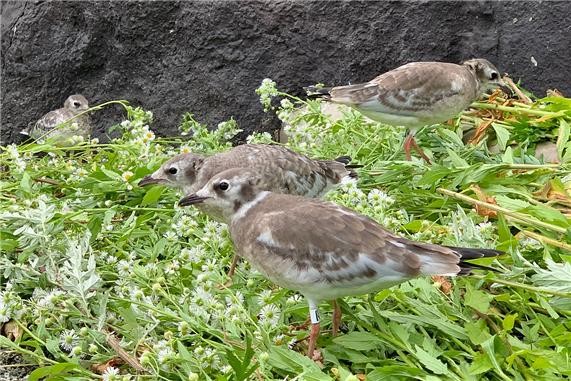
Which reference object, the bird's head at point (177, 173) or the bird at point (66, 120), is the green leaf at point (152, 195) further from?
the bird at point (66, 120)

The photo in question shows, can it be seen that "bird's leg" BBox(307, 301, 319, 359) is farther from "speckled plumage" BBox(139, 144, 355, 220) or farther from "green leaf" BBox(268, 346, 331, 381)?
"speckled plumage" BBox(139, 144, 355, 220)

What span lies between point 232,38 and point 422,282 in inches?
158

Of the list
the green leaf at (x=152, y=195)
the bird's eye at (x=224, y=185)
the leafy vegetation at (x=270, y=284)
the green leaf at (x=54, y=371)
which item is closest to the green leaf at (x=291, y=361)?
the leafy vegetation at (x=270, y=284)

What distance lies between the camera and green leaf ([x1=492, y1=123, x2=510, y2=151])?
6277mm

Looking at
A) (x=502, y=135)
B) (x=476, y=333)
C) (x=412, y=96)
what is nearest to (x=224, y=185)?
(x=476, y=333)

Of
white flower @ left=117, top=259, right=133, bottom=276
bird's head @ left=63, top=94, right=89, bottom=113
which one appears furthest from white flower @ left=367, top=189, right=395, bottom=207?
bird's head @ left=63, top=94, right=89, bottom=113

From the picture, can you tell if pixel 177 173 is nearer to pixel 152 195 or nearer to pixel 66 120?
pixel 152 195

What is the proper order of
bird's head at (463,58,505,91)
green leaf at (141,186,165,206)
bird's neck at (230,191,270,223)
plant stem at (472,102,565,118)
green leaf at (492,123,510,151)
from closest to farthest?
bird's neck at (230,191,270,223) < green leaf at (141,186,165,206) < green leaf at (492,123,510,151) < plant stem at (472,102,565,118) < bird's head at (463,58,505,91)

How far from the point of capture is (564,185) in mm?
5512

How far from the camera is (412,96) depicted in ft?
21.3

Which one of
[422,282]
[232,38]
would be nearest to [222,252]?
[422,282]

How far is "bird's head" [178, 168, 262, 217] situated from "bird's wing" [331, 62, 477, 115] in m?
1.96

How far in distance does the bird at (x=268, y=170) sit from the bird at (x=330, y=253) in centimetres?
91

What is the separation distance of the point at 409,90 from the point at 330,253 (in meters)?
2.73
